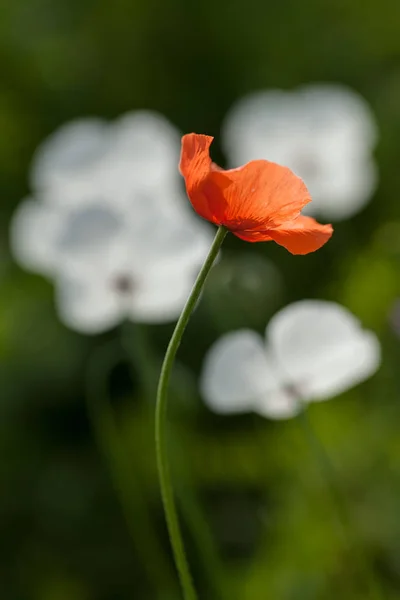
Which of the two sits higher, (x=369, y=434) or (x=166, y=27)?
(x=166, y=27)

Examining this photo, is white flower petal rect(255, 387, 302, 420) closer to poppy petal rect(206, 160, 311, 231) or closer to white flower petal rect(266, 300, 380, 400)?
white flower petal rect(266, 300, 380, 400)

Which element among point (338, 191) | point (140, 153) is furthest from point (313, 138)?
point (140, 153)

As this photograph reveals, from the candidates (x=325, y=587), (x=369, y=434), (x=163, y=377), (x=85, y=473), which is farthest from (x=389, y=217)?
(x=163, y=377)

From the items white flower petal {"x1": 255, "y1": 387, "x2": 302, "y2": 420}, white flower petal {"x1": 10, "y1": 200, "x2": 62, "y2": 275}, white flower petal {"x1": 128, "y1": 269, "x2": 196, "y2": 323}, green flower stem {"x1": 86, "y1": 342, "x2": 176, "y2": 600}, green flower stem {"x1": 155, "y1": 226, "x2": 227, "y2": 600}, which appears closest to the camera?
green flower stem {"x1": 155, "y1": 226, "x2": 227, "y2": 600}

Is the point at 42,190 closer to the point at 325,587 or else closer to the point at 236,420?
the point at 236,420

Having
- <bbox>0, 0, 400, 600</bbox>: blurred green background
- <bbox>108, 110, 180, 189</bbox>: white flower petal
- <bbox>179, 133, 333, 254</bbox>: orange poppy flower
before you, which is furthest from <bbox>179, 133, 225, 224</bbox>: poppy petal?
<bbox>108, 110, 180, 189</bbox>: white flower petal

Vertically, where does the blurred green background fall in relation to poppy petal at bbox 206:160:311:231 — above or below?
below
